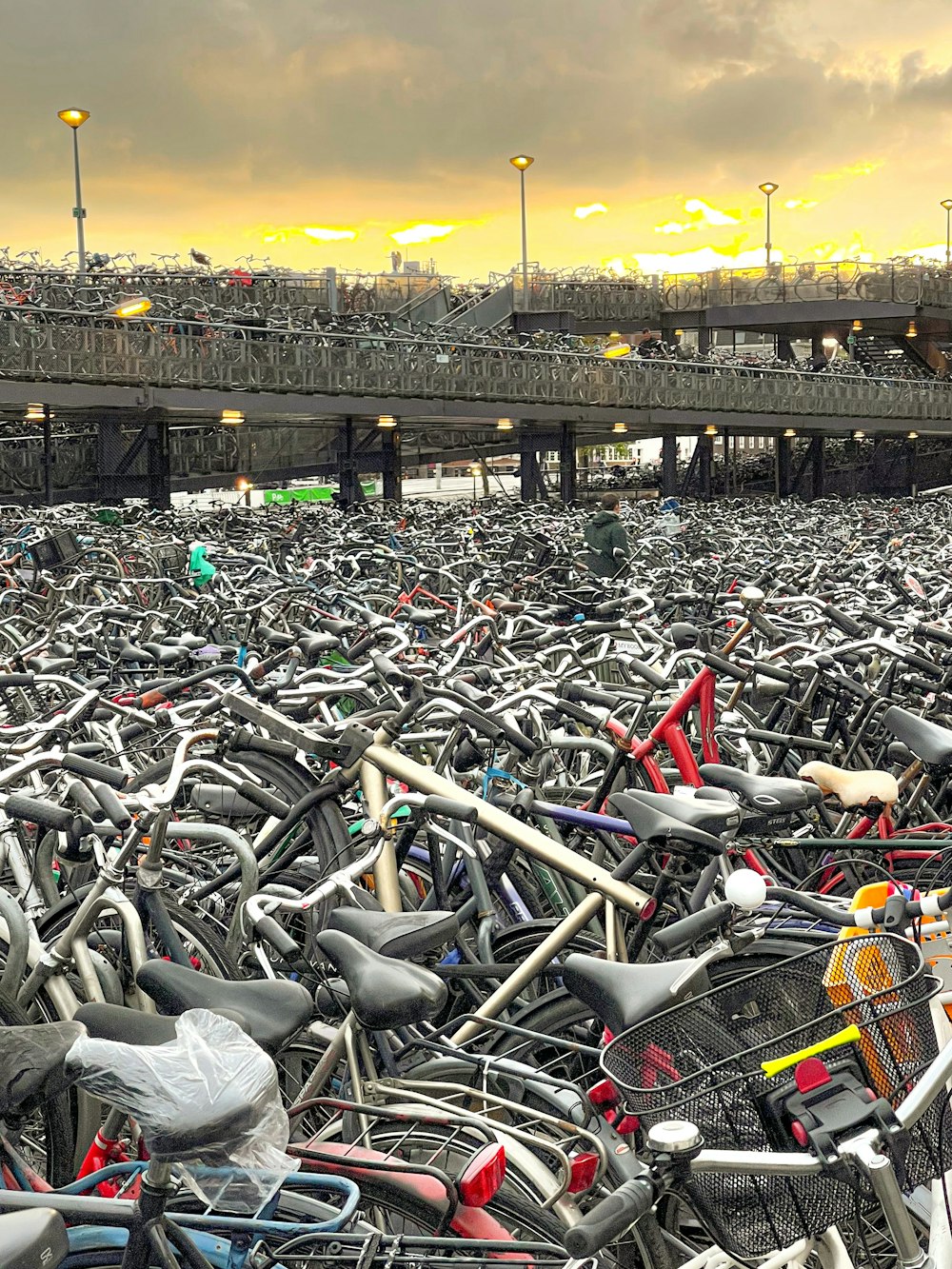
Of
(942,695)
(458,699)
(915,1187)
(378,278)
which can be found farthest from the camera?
(378,278)

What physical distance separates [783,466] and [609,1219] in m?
38.6

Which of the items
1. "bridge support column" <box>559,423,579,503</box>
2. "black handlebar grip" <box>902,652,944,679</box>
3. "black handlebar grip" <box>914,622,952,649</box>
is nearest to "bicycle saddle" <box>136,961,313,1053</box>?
"black handlebar grip" <box>902,652,944,679</box>

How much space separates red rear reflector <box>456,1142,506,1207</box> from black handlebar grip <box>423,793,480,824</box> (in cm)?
84

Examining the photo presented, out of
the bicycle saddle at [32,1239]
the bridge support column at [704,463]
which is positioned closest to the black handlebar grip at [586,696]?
the bicycle saddle at [32,1239]

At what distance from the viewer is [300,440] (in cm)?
2836

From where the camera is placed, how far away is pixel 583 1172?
7.52 ft

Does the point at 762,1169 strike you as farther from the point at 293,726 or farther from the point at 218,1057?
the point at 293,726

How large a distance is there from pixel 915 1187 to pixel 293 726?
6.17 feet

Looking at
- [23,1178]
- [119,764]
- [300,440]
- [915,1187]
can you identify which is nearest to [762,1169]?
[915,1187]

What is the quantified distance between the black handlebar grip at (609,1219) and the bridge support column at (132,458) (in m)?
21.8

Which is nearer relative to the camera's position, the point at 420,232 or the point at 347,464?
the point at 347,464

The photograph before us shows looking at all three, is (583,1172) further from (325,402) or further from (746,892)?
(325,402)

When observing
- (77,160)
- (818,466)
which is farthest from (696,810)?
(818,466)

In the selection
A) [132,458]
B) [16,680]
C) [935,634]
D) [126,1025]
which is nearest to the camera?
[126,1025]
